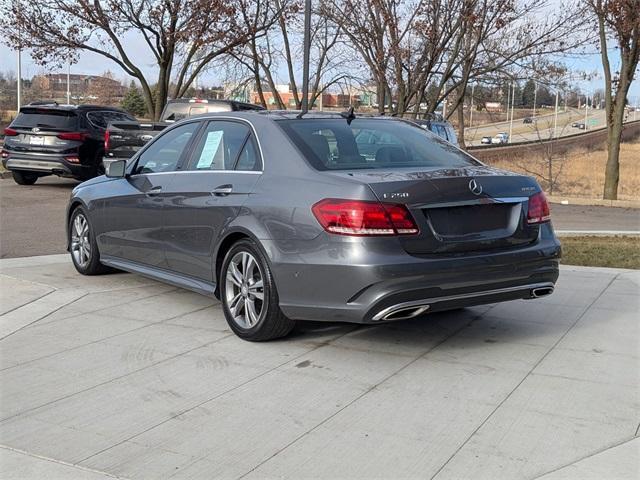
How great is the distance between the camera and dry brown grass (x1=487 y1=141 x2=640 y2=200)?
30906 mm

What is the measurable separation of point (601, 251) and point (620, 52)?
13.0m

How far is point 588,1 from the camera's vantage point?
1959 centimetres

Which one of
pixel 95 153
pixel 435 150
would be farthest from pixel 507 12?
pixel 435 150

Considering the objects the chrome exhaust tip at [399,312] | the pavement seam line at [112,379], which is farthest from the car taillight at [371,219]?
the pavement seam line at [112,379]

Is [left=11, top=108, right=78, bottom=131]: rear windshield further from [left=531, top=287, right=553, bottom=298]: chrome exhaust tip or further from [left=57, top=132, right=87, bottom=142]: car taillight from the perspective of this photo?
[left=531, top=287, right=553, bottom=298]: chrome exhaust tip

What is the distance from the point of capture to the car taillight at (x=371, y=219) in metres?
4.68

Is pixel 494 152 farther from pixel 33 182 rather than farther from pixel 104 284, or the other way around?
pixel 104 284

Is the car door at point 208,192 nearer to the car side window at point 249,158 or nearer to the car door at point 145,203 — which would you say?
the car side window at point 249,158

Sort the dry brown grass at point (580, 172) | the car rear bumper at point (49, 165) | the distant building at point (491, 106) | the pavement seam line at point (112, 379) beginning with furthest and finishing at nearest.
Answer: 1. the distant building at point (491, 106)
2. the dry brown grass at point (580, 172)
3. the car rear bumper at point (49, 165)
4. the pavement seam line at point (112, 379)

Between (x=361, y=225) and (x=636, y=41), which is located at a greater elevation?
(x=636, y=41)

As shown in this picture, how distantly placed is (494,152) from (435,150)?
36887 mm

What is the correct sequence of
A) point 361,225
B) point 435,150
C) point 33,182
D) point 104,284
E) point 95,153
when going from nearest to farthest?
point 361,225 < point 435,150 < point 104,284 < point 95,153 < point 33,182

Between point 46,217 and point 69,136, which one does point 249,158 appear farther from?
point 69,136

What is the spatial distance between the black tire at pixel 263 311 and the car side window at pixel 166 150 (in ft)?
4.31
